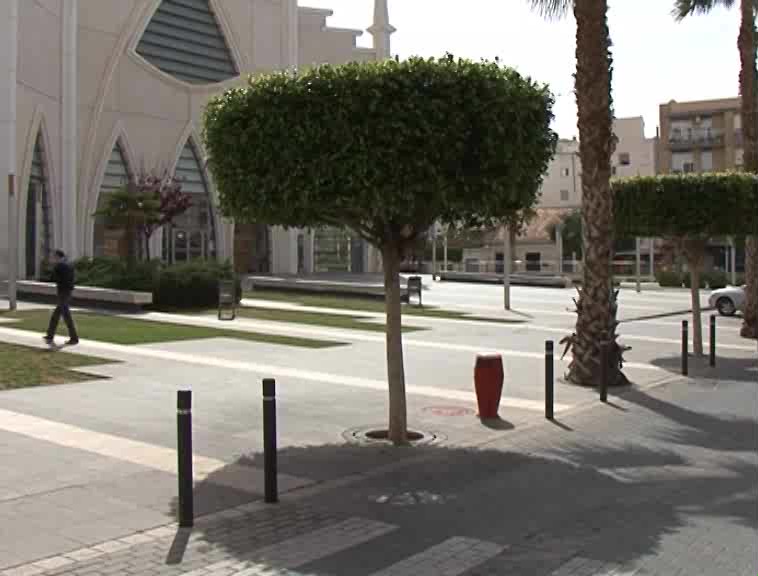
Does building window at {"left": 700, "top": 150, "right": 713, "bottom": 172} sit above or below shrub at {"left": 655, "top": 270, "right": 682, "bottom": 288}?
above

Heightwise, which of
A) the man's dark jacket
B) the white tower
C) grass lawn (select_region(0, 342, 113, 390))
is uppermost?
the white tower

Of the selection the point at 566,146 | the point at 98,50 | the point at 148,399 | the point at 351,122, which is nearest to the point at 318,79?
the point at 351,122

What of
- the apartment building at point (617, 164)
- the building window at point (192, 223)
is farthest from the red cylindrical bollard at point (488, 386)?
the apartment building at point (617, 164)

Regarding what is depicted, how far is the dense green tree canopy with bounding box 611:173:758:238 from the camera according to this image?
17891mm

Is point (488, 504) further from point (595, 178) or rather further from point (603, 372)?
point (595, 178)

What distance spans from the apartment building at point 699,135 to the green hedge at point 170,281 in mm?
61260

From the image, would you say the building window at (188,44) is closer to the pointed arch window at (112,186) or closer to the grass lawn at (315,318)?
the pointed arch window at (112,186)

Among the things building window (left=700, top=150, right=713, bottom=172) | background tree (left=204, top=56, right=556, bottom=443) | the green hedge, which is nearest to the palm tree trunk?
the green hedge

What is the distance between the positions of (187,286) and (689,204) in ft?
48.6

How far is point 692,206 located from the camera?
17.8 meters

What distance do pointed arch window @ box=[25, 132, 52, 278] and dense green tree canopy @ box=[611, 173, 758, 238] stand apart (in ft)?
82.7

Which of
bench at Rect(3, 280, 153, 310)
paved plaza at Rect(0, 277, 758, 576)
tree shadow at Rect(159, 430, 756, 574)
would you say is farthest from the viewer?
bench at Rect(3, 280, 153, 310)

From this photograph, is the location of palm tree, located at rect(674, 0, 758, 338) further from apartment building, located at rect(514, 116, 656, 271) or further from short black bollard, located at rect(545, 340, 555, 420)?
apartment building, located at rect(514, 116, 656, 271)

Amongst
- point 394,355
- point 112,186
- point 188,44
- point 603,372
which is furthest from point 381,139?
point 188,44
